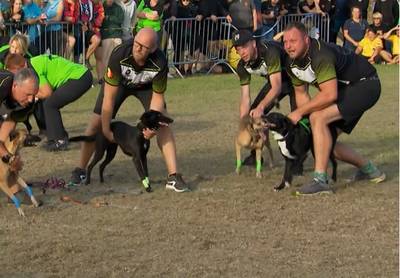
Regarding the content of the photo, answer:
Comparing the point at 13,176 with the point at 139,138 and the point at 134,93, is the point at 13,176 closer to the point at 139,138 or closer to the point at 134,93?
the point at 139,138

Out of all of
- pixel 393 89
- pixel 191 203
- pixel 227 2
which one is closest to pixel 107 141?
pixel 191 203

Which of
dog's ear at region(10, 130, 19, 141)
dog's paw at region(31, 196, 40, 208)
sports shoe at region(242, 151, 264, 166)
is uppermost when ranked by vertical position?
dog's ear at region(10, 130, 19, 141)

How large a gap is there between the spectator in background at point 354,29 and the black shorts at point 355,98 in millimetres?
13247

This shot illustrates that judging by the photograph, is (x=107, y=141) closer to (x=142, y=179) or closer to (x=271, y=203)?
(x=142, y=179)

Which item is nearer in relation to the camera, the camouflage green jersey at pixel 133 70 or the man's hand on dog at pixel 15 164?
the man's hand on dog at pixel 15 164

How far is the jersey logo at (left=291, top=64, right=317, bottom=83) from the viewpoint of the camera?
8.66 meters

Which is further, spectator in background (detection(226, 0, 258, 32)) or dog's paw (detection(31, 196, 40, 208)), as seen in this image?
spectator in background (detection(226, 0, 258, 32))

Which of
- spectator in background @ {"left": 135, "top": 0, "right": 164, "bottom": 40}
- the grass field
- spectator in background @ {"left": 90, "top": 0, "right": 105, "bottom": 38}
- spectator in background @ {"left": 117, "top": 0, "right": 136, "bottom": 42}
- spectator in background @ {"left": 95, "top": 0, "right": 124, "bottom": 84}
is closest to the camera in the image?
the grass field

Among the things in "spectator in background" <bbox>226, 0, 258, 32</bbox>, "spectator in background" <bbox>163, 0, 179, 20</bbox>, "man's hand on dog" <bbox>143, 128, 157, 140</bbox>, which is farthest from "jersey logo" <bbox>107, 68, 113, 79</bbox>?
"spectator in background" <bbox>226, 0, 258, 32</bbox>

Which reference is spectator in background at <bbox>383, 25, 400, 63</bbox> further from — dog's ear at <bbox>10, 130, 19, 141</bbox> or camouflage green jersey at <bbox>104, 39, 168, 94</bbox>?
dog's ear at <bbox>10, 130, 19, 141</bbox>

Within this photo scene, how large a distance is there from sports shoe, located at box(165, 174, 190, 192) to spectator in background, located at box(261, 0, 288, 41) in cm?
1214

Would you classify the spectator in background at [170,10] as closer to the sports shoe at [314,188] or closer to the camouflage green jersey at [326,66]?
the camouflage green jersey at [326,66]

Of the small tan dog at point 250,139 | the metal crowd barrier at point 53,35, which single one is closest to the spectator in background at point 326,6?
the metal crowd barrier at point 53,35

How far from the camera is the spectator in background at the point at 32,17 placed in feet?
55.0
